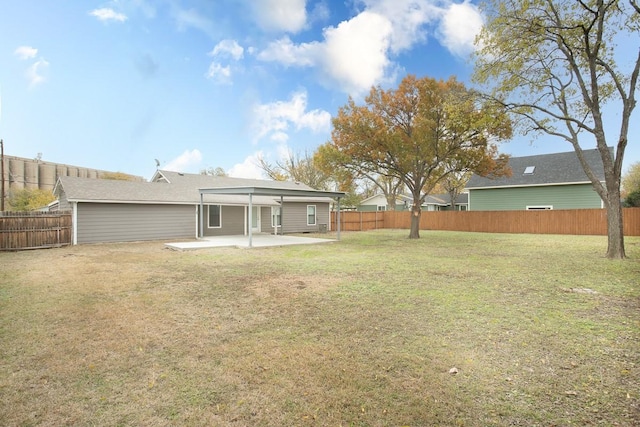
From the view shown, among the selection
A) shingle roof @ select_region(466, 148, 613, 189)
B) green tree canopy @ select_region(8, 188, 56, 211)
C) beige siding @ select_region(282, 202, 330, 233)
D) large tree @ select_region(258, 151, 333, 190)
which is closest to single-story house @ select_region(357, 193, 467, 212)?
large tree @ select_region(258, 151, 333, 190)

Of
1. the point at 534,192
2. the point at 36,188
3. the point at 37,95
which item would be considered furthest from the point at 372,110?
the point at 36,188

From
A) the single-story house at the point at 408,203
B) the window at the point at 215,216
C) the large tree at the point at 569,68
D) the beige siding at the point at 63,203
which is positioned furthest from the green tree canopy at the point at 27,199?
the large tree at the point at 569,68

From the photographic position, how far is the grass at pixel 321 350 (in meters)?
2.57

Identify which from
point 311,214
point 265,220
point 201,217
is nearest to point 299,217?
point 311,214

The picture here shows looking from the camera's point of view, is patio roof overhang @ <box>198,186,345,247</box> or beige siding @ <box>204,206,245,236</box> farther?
beige siding @ <box>204,206,245,236</box>

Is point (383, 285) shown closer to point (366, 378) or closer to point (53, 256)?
point (366, 378)

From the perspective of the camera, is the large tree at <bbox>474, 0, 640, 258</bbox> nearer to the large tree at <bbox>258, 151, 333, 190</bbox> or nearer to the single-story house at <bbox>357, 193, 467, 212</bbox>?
the large tree at <bbox>258, 151, 333, 190</bbox>

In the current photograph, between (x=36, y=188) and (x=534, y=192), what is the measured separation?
41207mm

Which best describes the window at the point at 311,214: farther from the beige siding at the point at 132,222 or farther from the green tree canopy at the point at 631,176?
the green tree canopy at the point at 631,176

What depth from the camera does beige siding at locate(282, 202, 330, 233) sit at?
21.8 meters

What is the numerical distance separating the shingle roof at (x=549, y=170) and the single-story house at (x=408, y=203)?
12.5 m

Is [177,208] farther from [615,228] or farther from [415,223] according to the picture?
[615,228]

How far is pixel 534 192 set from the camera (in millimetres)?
22766

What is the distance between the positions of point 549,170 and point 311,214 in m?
17.0
